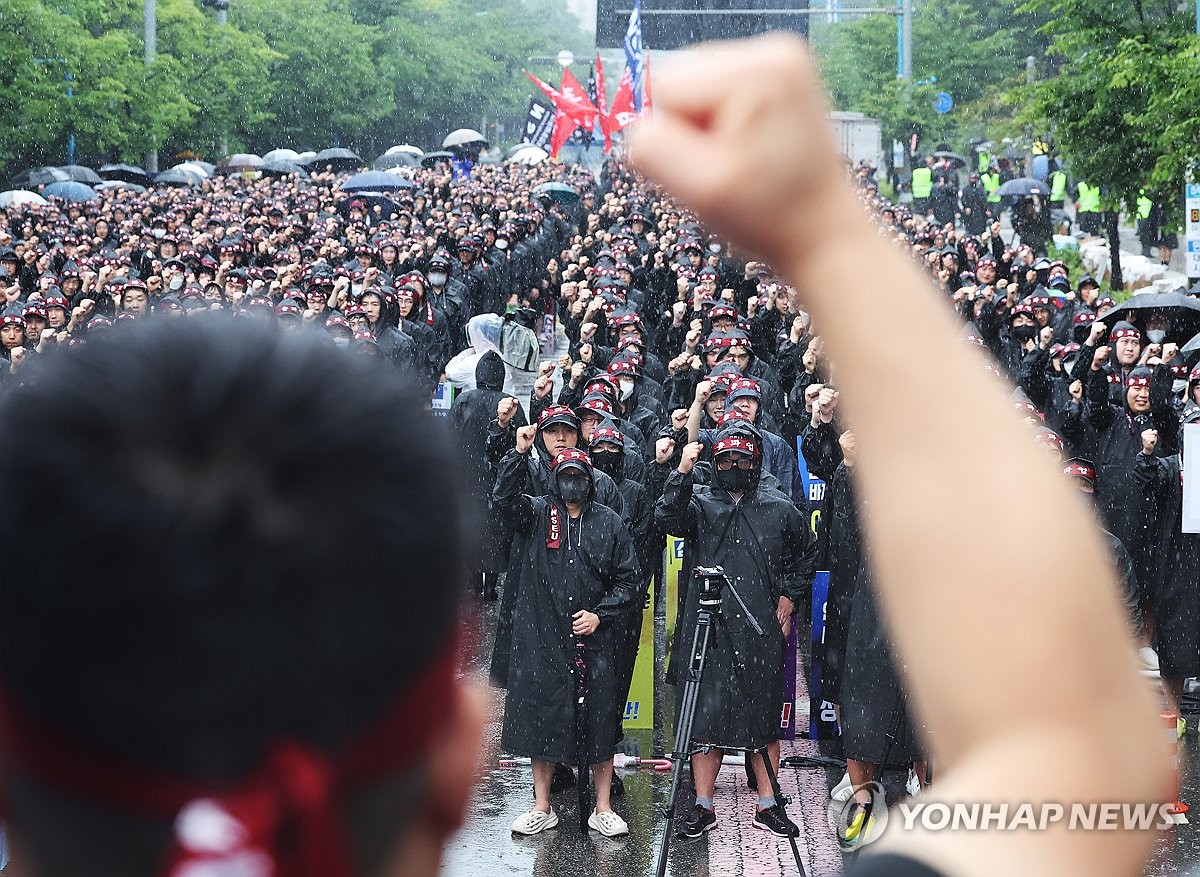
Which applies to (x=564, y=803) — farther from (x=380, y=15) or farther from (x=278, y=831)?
(x=380, y=15)

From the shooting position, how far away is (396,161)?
48.9 metres

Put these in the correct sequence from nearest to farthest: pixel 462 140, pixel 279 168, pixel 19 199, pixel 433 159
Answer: pixel 19 199 → pixel 279 168 → pixel 433 159 → pixel 462 140

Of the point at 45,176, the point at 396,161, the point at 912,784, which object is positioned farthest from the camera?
the point at 396,161

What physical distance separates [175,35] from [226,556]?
166 feet

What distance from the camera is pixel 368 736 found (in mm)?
885

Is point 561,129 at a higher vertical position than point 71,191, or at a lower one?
higher

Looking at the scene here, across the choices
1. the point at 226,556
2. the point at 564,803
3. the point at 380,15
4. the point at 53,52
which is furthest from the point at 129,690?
the point at 380,15

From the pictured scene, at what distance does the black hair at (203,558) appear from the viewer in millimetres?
851

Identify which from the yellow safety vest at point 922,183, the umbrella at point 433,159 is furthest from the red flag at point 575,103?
the umbrella at point 433,159

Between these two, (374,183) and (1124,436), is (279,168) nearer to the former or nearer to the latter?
(374,183)

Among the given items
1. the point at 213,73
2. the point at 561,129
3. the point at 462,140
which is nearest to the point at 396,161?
the point at 213,73

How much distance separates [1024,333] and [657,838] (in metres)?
8.89

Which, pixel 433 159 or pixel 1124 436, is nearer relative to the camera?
pixel 1124 436

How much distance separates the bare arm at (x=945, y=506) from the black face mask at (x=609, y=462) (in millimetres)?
8602
